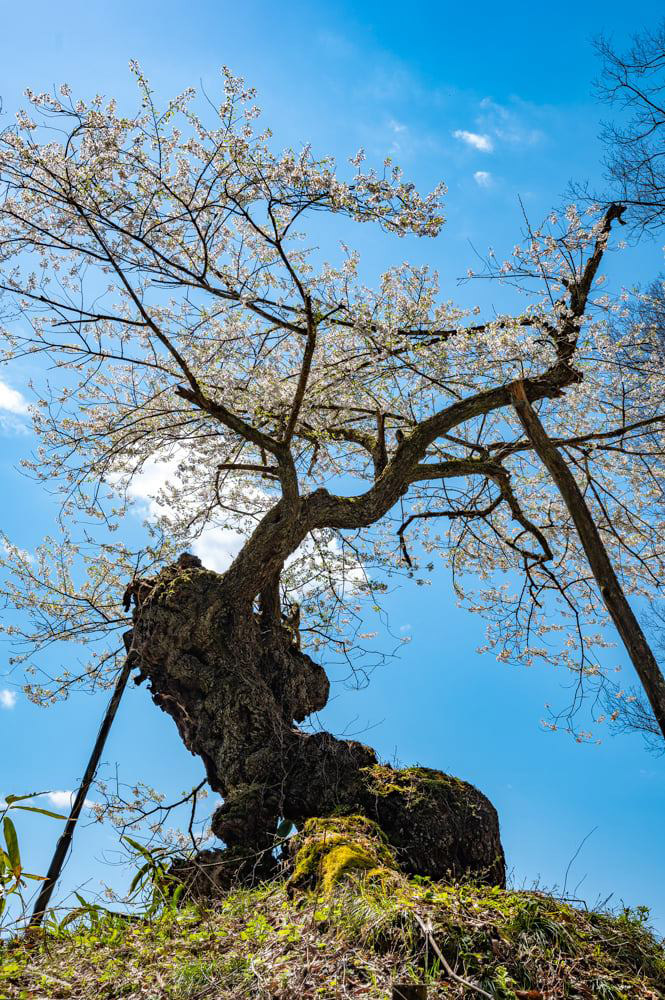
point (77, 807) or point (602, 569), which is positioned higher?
point (602, 569)

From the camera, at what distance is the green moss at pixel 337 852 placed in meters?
3.34

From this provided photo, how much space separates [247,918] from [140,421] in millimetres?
4831

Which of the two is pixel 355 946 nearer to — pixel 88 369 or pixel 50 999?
pixel 50 999

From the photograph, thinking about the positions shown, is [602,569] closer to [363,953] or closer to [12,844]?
[363,953]

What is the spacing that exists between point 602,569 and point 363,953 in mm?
4187

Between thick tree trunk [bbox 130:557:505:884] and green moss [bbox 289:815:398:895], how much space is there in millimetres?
294

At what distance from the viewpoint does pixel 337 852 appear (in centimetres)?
356

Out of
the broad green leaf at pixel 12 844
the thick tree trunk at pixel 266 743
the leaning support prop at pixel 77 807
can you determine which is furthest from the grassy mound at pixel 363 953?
the leaning support prop at pixel 77 807

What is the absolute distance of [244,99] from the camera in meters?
4.79

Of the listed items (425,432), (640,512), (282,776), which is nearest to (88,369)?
(425,432)

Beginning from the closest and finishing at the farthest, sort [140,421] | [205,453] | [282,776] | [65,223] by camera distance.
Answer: [282,776] → [65,223] → [140,421] → [205,453]

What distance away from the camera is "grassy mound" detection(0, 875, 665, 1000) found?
2.45 m

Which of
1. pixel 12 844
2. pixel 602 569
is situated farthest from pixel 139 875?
pixel 602 569

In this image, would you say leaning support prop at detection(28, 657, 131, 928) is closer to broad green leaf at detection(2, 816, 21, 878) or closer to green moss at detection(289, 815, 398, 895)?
broad green leaf at detection(2, 816, 21, 878)
